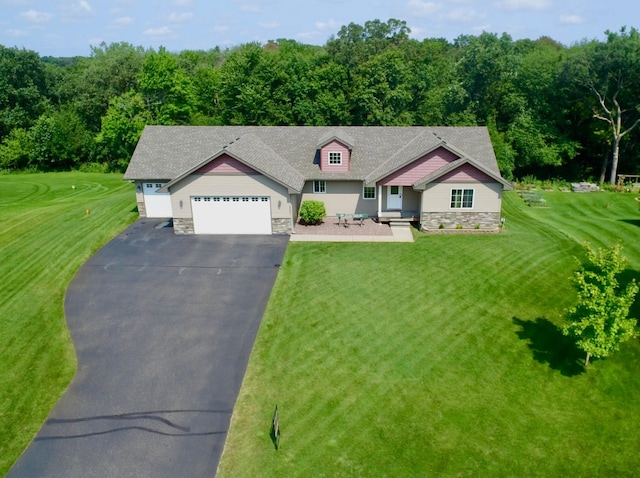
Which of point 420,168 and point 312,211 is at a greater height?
point 420,168

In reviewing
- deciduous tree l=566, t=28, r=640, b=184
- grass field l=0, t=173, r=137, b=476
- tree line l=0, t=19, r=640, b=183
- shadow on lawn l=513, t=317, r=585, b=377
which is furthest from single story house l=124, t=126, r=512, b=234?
deciduous tree l=566, t=28, r=640, b=184

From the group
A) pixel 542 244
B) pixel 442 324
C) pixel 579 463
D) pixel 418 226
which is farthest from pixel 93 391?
pixel 542 244

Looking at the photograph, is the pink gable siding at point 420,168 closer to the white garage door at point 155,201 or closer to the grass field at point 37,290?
the white garage door at point 155,201

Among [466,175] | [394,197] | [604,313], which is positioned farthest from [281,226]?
[604,313]

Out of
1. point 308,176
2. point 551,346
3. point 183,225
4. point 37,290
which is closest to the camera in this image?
point 551,346

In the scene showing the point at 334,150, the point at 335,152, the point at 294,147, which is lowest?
the point at 335,152

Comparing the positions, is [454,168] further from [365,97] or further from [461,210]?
[365,97]

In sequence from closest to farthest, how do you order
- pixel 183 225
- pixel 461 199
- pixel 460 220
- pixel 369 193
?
1. pixel 183 225
2. pixel 461 199
3. pixel 460 220
4. pixel 369 193

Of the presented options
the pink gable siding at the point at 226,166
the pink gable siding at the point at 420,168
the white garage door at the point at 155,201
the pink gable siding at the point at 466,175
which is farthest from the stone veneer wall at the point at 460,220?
the white garage door at the point at 155,201
